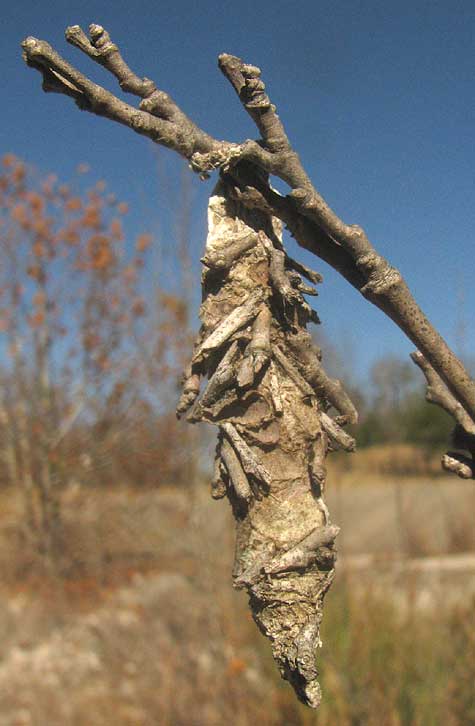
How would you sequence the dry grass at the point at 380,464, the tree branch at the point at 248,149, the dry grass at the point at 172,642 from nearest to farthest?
the tree branch at the point at 248,149
the dry grass at the point at 172,642
the dry grass at the point at 380,464

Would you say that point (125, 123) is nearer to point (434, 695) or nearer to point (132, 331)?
point (434, 695)

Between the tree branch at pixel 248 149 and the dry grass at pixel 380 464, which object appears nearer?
the tree branch at pixel 248 149

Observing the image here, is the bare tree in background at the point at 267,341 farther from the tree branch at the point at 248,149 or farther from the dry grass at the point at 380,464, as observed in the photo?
the dry grass at the point at 380,464

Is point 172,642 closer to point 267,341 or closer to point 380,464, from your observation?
point 267,341

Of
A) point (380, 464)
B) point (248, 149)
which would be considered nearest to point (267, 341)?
point (248, 149)

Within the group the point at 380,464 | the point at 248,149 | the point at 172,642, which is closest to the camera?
the point at 248,149

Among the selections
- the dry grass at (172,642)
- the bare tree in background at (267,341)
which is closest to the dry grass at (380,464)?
the dry grass at (172,642)

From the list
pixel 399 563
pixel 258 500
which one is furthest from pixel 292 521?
pixel 399 563

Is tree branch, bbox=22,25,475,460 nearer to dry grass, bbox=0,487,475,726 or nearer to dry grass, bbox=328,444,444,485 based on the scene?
dry grass, bbox=0,487,475,726
